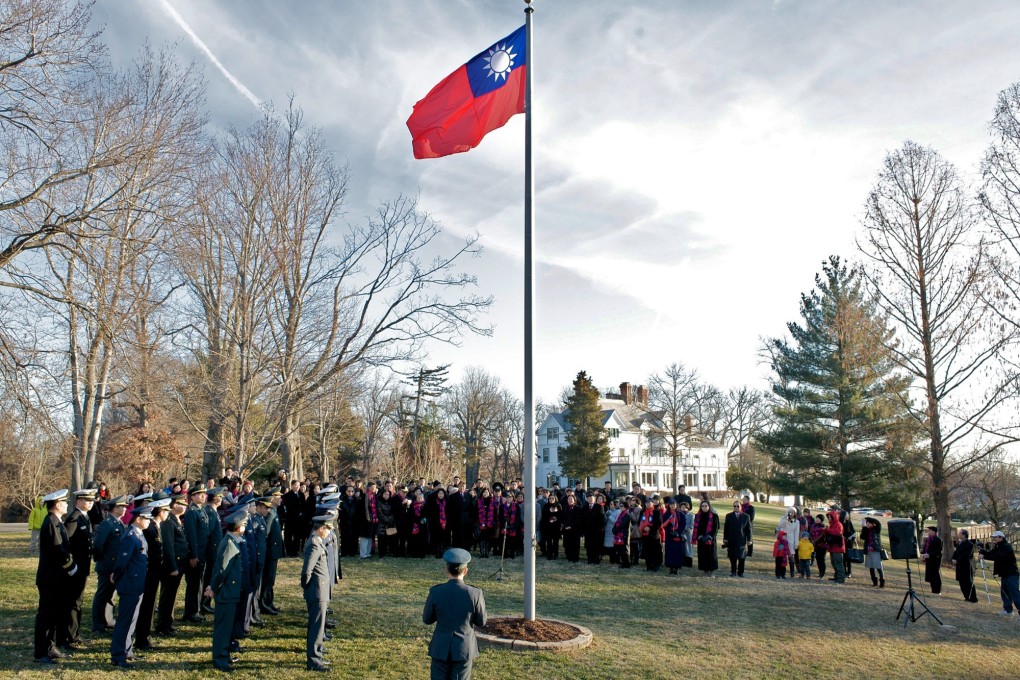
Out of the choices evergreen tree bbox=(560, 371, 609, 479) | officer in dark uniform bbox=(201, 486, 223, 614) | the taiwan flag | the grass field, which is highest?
the taiwan flag

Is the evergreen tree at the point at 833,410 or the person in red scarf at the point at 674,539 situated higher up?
the evergreen tree at the point at 833,410

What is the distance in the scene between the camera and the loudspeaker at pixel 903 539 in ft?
41.7

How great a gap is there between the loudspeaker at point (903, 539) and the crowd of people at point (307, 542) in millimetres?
3665

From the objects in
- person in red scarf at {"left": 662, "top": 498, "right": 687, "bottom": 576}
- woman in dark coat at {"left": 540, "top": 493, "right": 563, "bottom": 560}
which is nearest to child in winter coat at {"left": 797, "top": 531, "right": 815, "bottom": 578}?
person in red scarf at {"left": 662, "top": 498, "right": 687, "bottom": 576}

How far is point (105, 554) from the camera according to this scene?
890 centimetres

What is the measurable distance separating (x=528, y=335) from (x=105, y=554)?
6390 mm

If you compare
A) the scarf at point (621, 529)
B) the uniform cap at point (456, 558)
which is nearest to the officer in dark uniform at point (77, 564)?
the uniform cap at point (456, 558)

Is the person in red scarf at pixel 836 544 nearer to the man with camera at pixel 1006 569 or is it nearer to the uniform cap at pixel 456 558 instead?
the man with camera at pixel 1006 569

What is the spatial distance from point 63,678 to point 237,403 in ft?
47.9

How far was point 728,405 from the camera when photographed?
80062 mm

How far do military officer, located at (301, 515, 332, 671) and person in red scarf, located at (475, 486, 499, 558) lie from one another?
1058 centimetres

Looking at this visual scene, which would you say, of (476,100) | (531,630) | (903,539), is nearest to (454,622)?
(531,630)

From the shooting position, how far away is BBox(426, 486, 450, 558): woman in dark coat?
18719 millimetres

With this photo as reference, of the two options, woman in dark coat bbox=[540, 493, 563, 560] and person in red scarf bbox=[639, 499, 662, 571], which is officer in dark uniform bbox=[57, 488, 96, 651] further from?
person in red scarf bbox=[639, 499, 662, 571]
